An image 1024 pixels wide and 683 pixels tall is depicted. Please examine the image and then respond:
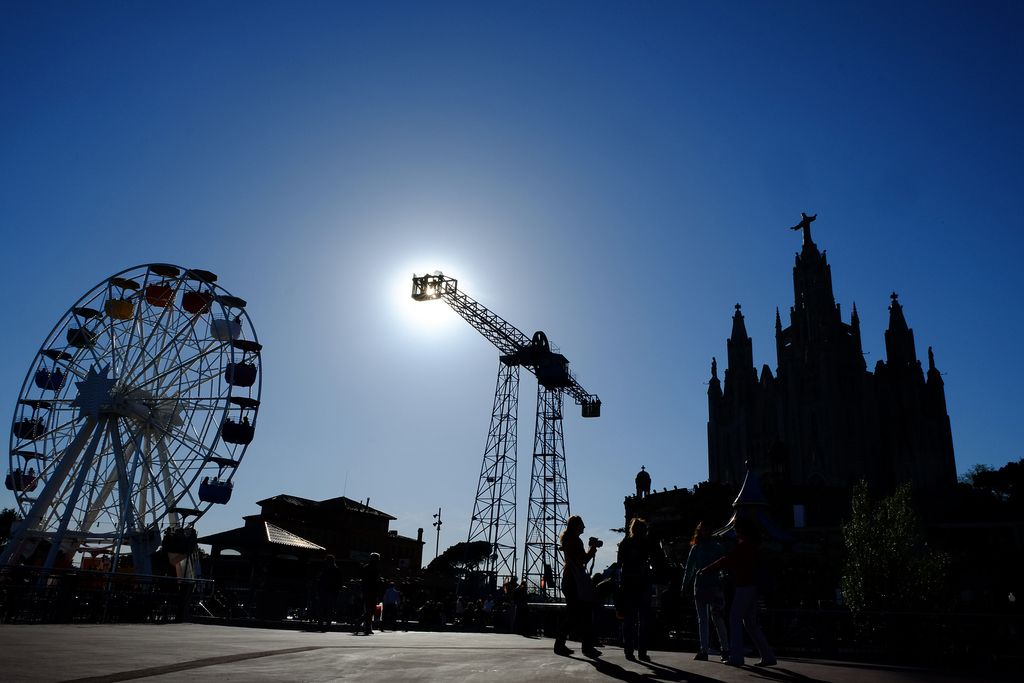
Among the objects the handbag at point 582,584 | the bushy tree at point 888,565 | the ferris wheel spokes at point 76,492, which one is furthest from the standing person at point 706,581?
the ferris wheel spokes at point 76,492

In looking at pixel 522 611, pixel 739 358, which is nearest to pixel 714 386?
pixel 739 358

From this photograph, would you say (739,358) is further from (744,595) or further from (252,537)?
(744,595)

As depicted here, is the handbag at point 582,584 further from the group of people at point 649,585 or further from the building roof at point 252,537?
the building roof at point 252,537

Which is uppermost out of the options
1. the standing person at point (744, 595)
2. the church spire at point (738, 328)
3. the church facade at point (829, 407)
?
the church spire at point (738, 328)

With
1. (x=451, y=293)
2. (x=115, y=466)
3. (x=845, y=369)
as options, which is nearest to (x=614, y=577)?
(x=115, y=466)

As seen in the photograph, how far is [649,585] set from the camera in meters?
9.39

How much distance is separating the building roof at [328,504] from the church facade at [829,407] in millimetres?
37500

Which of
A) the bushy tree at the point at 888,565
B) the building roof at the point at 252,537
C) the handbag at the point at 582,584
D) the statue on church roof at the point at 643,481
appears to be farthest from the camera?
the statue on church roof at the point at 643,481

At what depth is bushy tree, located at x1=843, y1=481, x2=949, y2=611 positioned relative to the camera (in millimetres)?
30391

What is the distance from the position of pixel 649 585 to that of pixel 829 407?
71421 mm

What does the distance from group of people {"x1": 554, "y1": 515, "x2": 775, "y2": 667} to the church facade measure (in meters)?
65.0

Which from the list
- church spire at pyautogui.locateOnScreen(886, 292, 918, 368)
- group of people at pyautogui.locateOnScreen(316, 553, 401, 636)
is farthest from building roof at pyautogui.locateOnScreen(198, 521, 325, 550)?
church spire at pyautogui.locateOnScreen(886, 292, 918, 368)

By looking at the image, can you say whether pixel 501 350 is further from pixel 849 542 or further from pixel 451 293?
pixel 849 542

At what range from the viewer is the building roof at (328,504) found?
71312mm
